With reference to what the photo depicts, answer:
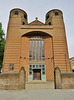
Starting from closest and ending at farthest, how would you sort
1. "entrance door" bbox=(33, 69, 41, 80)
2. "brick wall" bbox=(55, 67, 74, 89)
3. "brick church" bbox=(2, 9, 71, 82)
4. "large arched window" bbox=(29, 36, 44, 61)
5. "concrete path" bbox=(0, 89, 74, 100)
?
"concrete path" bbox=(0, 89, 74, 100) < "brick wall" bbox=(55, 67, 74, 89) < "brick church" bbox=(2, 9, 71, 82) < "entrance door" bbox=(33, 69, 41, 80) < "large arched window" bbox=(29, 36, 44, 61)

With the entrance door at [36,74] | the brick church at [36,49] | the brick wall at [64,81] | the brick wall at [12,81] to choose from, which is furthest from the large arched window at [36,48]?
the brick wall at [64,81]

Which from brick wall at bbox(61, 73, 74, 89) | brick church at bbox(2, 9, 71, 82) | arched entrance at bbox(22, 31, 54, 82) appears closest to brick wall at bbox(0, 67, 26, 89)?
brick wall at bbox(61, 73, 74, 89)

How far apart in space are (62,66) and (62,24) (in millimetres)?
10368

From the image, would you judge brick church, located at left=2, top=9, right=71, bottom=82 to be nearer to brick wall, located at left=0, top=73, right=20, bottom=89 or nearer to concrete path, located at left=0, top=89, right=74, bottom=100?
brick wall, located at left=0, top=73, right=20, bottom=89

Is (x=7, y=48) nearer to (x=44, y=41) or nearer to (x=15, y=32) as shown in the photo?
(x=15, y=32)

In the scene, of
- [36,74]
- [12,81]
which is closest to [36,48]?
[36,74]

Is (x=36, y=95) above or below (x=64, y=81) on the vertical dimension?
below

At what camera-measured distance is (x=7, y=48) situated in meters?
16.5

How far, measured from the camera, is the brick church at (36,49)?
1577cm

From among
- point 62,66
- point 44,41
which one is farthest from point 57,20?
point 62,66

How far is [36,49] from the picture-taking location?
709 inches

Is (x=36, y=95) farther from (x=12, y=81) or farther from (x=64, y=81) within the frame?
(x=64, y=81)

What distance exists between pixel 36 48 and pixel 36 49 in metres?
0.25

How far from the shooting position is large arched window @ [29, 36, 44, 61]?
17375 millimetres
